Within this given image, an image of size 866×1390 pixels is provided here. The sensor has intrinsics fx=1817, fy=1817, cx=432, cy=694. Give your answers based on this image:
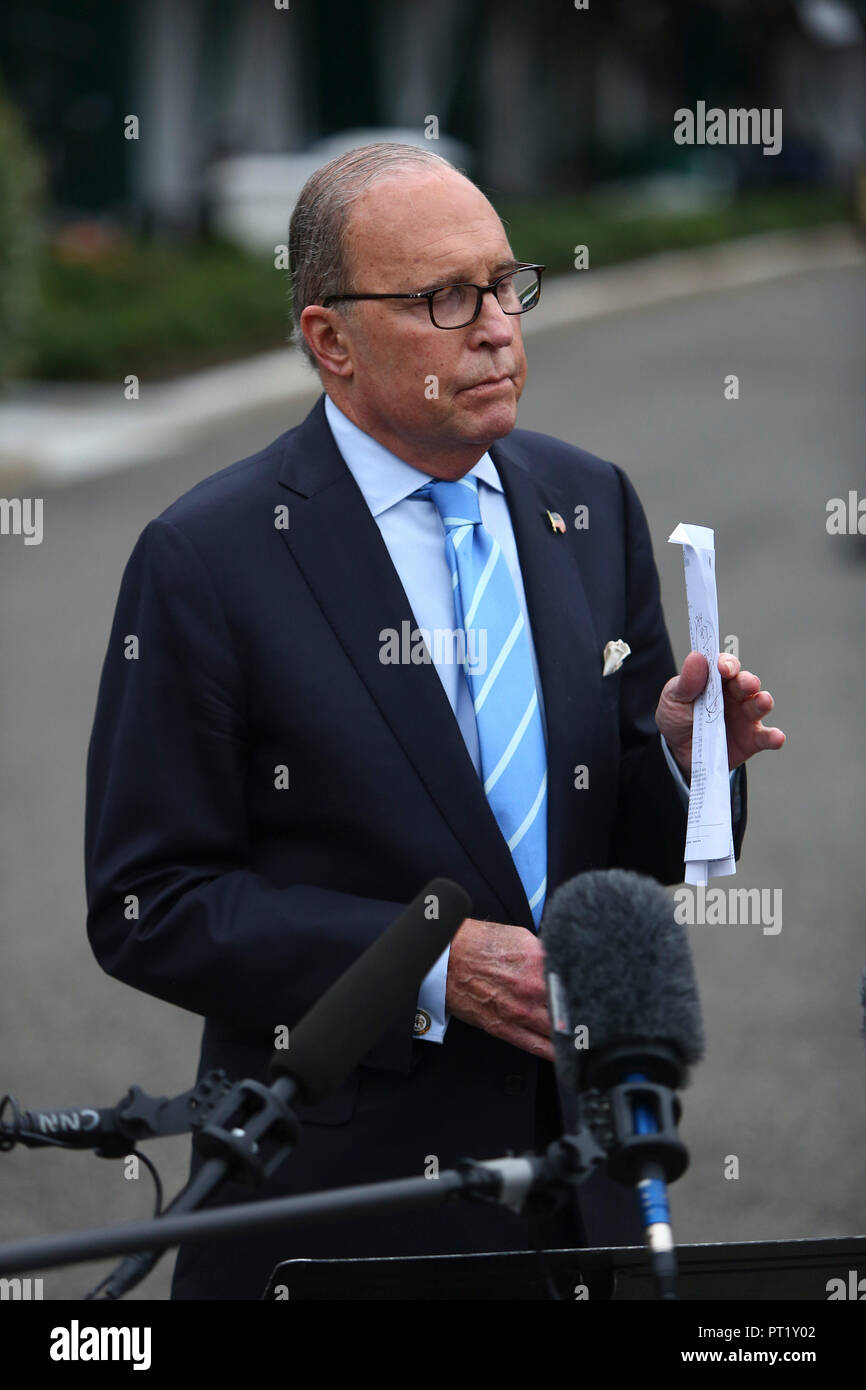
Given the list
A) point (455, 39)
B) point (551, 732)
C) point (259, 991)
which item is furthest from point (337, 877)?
point (455, 39)

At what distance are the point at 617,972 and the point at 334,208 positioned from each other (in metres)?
1.14

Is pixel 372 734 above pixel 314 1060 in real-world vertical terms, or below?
above

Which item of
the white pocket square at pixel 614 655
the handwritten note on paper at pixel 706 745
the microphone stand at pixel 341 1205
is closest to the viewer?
the microphone stand at pixel 341 1205

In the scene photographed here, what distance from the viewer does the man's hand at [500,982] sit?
7.13 ft

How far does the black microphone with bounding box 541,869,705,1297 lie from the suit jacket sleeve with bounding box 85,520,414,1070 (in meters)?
0.59

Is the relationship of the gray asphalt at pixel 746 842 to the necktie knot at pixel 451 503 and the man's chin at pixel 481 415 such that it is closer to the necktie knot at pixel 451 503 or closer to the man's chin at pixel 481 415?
the necktie knot at pixel 451 503

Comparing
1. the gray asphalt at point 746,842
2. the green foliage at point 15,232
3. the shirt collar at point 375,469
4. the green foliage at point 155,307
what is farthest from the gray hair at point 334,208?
the green foliage at point 155,307

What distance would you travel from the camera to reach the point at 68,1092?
16.9 feet

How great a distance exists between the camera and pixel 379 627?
7.54 ft

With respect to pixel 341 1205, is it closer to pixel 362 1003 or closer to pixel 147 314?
pixel 362 1003

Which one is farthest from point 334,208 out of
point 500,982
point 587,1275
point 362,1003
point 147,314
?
point 147,314

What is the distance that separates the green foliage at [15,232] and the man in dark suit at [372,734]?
42.8ft

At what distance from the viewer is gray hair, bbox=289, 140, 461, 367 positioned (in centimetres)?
226

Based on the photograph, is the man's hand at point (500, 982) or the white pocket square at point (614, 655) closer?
the man's hand at point (500, 982)
